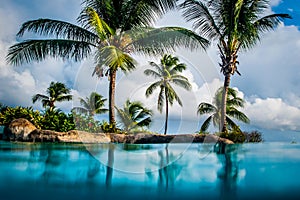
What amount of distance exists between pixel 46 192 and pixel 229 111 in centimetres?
1157

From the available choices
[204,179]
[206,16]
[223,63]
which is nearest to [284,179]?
[204,179]

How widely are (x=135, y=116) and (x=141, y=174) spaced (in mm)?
8504

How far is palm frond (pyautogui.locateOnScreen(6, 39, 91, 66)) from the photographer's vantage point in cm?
1093

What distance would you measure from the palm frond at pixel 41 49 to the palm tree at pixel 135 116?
3.83m

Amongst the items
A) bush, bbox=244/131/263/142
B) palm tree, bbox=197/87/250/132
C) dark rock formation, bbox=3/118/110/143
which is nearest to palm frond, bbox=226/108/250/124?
palm tree, bbox=197/87/250/132

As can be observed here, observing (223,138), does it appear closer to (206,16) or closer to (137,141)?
(137,141)

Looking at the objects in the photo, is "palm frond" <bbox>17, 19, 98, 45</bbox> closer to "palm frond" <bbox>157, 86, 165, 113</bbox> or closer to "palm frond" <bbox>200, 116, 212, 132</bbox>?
"palm frond" <bbox>157, 86, 165, 113</bbox>

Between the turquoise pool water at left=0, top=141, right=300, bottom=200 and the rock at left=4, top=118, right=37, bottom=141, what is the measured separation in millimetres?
1226

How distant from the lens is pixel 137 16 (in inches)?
472

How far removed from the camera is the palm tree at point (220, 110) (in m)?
15.8

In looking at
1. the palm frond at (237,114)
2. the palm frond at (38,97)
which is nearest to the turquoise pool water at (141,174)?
the palm frond at (237,114)

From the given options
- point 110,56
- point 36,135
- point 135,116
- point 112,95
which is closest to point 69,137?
point 36,135

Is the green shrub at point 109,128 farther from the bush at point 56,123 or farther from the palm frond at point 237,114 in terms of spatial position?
the palm frond at point 237,114

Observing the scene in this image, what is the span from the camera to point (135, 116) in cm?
1579
